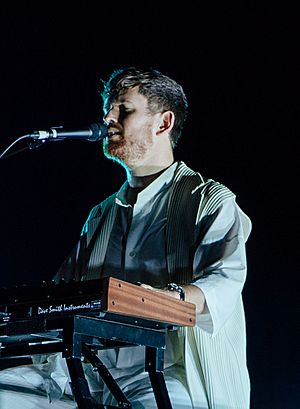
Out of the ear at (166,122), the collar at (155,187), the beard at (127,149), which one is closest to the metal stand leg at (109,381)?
the collar at (155,187)

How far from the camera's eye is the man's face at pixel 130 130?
3168mm

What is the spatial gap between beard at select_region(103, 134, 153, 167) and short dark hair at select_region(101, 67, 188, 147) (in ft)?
0.57

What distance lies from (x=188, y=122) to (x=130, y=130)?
2.91 feet

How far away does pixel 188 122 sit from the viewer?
401 centimetres

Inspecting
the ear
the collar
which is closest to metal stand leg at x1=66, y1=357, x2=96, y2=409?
the collar

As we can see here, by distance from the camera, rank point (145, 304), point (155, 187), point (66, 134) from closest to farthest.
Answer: point (145, 304) → point (66, 134) → point (155, 187)

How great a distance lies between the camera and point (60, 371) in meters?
2.79

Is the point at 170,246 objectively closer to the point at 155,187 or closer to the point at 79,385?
the point at 155,187

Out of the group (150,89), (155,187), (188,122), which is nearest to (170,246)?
(155,187)

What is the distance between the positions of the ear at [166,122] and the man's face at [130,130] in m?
0.03

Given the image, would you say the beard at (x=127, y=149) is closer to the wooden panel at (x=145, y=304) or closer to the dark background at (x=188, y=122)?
the dark background at (x=188, y=122)

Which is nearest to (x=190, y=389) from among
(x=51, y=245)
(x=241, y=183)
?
(x=241, y=183)

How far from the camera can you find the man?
98.4 inches

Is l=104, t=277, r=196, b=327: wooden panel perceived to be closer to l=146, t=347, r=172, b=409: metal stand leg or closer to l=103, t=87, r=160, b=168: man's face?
l=146, t=347, r=172, b=409: metal stand leg
